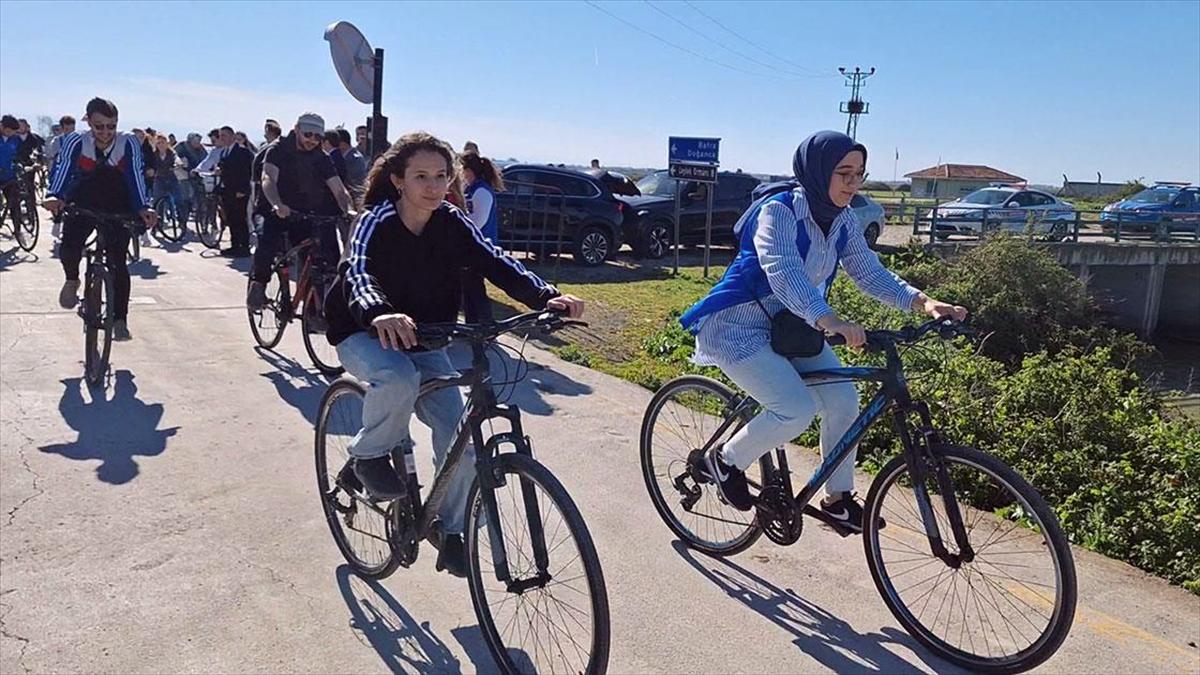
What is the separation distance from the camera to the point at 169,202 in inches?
671

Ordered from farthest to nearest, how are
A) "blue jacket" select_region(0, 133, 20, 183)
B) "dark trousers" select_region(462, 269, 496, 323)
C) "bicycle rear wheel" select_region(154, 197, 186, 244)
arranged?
"bicycle rear wheel" select_region(154, 197, 186, 244) < "blue jacket" select_region(0, 133, 20, 183) < "dark trousers" select_region(462, 269, 496, 323)

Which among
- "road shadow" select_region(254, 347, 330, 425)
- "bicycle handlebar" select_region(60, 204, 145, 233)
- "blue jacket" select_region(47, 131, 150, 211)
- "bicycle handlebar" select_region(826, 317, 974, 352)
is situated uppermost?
"blue jacket" select_region(47, 131, 150, 211)

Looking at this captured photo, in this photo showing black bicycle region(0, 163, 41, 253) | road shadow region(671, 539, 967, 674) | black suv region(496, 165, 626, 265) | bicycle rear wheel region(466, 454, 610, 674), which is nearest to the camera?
bicycle rear wheel region(466, 454, 610, 674)

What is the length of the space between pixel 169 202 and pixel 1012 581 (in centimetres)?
1638

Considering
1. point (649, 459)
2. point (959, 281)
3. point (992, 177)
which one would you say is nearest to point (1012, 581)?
point (649, 459)

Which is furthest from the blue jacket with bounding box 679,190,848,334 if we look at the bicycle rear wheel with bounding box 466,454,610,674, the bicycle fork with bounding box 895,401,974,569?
the bicycle rear wheel with bounding box 466,454,610,674

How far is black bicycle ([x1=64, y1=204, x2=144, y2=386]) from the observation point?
6.82m

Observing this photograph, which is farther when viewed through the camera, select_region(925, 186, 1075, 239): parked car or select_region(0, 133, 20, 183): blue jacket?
select_region(925, 186, 1075, 239): parked car

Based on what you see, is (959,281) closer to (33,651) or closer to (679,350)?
(679,350)

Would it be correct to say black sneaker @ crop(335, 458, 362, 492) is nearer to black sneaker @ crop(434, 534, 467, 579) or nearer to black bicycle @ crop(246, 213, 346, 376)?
black sneaker @ crop(434, 534, 467, 579)

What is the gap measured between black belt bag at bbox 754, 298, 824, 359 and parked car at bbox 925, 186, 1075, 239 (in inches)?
878

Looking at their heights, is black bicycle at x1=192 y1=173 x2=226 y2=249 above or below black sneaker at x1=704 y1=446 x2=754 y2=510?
above

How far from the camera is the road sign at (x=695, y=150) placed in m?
16.3

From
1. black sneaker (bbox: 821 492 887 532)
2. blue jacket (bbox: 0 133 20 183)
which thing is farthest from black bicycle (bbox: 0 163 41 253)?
black sneaker (bbox: 821 492 887 532)
